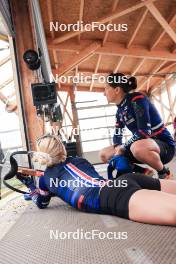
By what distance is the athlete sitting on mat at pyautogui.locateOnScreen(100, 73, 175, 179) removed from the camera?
207 cm

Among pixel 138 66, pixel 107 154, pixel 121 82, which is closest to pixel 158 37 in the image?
pixel 138 66

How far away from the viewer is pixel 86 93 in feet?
39.0

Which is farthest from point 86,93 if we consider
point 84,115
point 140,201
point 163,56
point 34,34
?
point 140,201

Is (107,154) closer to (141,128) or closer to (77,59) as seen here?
(141,128)

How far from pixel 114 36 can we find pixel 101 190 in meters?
5.29

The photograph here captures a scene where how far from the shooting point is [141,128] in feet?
6.98

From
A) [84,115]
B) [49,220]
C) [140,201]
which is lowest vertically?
[49,220]

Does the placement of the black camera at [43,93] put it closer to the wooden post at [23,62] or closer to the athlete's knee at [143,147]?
the wooden post at [23,62]

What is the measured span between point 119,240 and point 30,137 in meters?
2.42

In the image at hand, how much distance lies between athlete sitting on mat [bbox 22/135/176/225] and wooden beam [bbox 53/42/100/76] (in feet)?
14.1

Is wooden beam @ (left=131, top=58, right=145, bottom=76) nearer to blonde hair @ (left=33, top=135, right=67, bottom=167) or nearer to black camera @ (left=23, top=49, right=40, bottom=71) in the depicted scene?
black camera @ (left=23, top=49, right=40, bottom=71)

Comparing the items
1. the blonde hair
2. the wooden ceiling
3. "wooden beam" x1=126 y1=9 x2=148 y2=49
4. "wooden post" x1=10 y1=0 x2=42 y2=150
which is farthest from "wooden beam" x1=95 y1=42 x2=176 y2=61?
the blonde hair

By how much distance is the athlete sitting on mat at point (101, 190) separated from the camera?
47.1 inches

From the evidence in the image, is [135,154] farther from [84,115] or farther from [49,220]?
[84,115]
